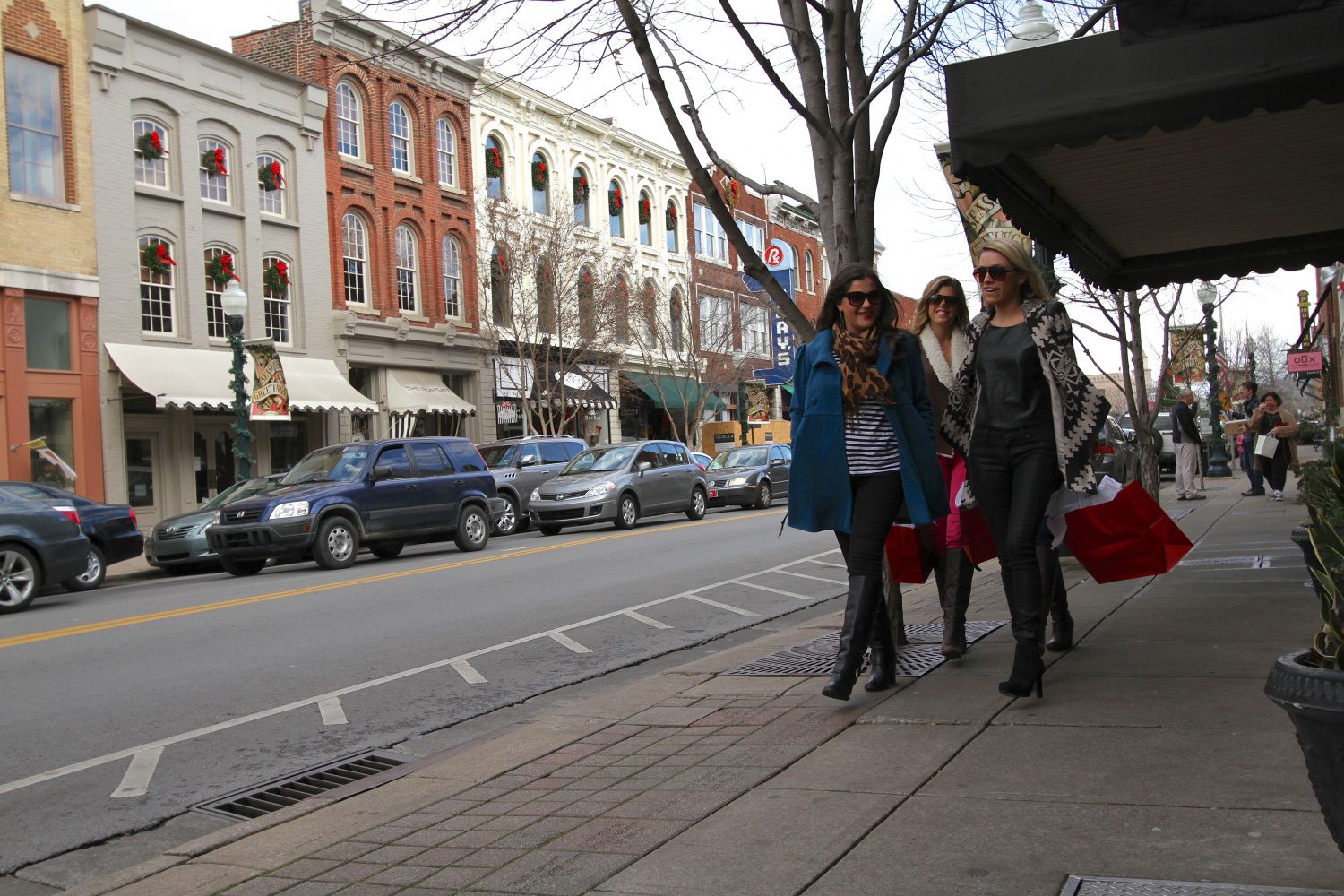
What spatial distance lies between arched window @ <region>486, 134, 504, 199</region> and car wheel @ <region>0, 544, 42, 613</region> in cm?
2339

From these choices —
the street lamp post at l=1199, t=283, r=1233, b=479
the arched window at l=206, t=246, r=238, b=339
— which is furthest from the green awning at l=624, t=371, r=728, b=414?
the street lamp post at l=1199, t=283, r=1233, b=479

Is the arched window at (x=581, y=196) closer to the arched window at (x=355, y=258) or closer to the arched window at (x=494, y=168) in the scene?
the arched window at (x=494, y=168)

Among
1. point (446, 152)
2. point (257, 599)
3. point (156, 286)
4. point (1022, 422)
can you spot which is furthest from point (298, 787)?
point (446, 152)

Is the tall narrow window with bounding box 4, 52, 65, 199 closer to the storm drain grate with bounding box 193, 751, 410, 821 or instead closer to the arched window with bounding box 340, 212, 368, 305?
the arched window with bounding box 340, 212, 368, 305

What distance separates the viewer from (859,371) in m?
5.20

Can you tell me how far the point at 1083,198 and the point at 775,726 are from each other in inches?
187

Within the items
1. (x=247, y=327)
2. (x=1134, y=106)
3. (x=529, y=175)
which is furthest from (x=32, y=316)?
(x=1134, y=106)

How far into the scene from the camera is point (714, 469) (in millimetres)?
26391

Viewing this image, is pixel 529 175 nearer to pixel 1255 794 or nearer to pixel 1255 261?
pixel 1255 261

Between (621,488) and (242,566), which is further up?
(621,488)

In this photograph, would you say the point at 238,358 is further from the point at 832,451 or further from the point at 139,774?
the point at 832,451

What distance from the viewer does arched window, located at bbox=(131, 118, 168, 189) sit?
978 inches

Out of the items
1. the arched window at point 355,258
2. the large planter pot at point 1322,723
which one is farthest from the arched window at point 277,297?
the large planter pot at point 1322,723

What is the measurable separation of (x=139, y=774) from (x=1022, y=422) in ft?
13.9
